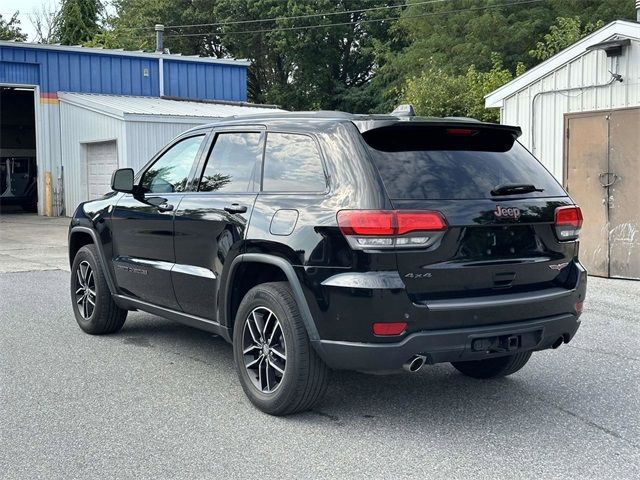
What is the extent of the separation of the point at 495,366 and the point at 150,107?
17752mm

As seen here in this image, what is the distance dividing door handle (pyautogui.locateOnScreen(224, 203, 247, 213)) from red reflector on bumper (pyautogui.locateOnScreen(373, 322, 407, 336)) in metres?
1.31

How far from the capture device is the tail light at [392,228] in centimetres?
416

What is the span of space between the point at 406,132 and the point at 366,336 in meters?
1.25

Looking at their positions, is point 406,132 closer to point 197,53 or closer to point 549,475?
point 549,475

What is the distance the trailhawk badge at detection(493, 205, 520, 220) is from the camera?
4.46 m

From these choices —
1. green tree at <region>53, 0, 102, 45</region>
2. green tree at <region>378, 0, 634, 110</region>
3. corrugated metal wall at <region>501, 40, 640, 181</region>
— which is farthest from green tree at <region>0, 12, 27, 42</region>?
corrugated metal wall at <region>501, 40, 640, 181</region>

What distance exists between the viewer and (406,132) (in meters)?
4.61

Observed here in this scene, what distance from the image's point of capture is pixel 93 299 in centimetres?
700

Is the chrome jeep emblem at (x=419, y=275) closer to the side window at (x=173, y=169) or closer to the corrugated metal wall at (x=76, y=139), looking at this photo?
the side window at (x=173, y=169)

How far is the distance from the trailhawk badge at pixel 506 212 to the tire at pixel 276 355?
1.29 m

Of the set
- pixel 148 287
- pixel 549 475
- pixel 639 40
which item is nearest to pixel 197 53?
pixel 639 40

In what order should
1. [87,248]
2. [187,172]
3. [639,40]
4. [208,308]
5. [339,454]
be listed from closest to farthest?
1. [339,454]
2. [208,308]
3. [187,172]
4. [87,248]
5. [639,40]

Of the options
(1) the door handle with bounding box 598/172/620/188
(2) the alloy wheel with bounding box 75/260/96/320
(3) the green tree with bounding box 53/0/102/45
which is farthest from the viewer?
(3) the green tree with bounding box 53/0/102/45

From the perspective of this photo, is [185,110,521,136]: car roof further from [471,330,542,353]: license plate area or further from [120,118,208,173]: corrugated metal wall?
[120,118,208,173]: corrugated metal wall
